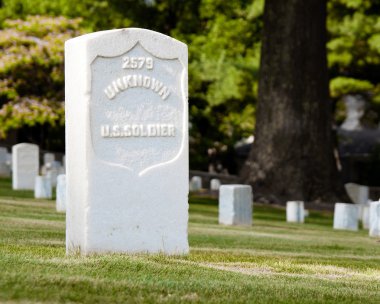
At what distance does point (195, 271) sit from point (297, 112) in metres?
20.3

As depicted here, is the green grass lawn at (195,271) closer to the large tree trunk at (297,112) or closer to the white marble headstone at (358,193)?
the large tree trunk at (297,112)

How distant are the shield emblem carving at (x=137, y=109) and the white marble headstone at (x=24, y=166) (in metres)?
15.7

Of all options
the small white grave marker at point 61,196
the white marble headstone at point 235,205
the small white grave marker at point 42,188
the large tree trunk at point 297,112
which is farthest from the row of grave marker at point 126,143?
the large tree trunk at point 297,112

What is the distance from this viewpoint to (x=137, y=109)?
11938 millimetres

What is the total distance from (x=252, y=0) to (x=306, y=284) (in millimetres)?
30461

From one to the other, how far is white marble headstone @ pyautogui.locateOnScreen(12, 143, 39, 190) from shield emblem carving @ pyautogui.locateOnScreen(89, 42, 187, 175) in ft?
51.5

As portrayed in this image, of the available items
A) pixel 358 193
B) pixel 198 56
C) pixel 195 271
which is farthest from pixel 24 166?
pixel 195 271

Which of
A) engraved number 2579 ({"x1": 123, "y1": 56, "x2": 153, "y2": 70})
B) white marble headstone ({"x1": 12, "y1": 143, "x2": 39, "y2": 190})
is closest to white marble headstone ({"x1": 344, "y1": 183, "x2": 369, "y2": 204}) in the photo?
white marble headstone ({"x1": 12, "y1": 143, "x2": 39, "y2": 190})

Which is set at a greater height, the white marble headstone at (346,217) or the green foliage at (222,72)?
the green foliage at (222,72)

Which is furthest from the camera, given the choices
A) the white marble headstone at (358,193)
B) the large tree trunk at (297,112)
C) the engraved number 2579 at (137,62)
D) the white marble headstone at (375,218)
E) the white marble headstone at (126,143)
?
the white marble headstone at (358,193)

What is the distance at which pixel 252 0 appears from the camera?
40531 mm

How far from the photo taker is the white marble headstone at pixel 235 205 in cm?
2109

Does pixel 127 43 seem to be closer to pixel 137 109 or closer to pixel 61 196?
pixel 137 109

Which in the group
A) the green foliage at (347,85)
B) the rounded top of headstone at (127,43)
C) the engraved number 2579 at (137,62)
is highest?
the green foliage at (347,85)
